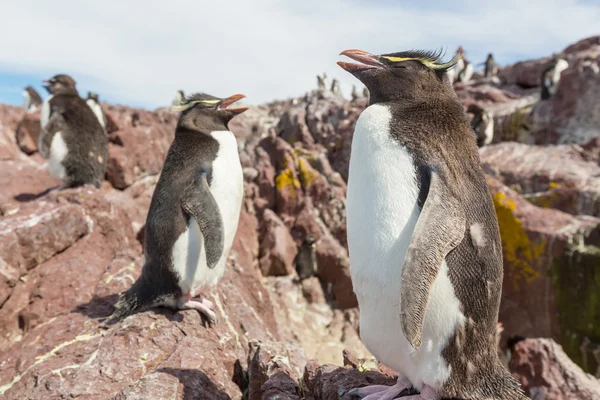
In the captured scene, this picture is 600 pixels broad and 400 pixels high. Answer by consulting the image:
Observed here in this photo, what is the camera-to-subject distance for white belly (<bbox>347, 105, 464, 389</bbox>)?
2.24 metres

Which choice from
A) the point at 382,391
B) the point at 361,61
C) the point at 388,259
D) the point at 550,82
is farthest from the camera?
the point at 550,82

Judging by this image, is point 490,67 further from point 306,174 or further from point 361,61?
point 361,61

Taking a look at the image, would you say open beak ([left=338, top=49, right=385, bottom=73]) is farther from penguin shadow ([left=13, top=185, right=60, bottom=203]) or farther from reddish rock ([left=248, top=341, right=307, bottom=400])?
penguin shadow ([left=13, top=185, right=60, bottom=203])

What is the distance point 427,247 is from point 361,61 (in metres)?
1.30

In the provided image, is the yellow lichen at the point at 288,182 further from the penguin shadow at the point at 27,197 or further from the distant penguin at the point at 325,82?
the distant penguin at the point at 325,82

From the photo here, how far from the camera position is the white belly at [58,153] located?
7531 mm

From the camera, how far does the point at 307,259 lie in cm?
1224

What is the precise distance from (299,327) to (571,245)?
599cm

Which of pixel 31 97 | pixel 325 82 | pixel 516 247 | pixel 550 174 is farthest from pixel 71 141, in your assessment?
pixel 325 82

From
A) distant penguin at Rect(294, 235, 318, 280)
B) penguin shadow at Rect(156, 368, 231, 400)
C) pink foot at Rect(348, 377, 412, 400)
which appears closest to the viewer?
pink foot at Rect(348, 377, 412, 400)

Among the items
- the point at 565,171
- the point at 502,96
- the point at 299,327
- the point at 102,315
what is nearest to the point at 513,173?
the point at 565,171

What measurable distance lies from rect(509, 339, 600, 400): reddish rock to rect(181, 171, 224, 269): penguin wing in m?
4.15

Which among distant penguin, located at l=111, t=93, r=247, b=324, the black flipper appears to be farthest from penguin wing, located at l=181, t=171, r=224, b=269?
the black flipper

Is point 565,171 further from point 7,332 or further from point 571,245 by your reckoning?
point 7,332
